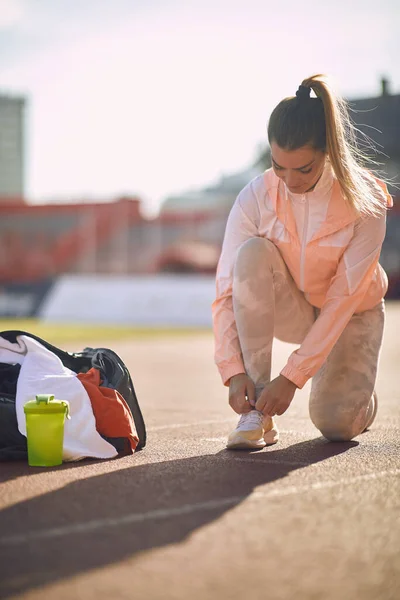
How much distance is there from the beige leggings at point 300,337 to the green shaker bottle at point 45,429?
2.70 ft

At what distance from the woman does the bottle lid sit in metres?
0.71

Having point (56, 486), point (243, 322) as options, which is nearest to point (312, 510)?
point (56, 486)

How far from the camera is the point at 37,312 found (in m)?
21.5

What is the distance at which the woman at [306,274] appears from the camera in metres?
3.48

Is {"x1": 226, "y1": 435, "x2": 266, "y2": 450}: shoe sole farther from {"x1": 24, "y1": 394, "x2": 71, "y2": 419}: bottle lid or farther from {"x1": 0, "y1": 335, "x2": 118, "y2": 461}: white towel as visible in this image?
{"x1": 24, "y1": 394, "x2": 71, "y2": 419}: bottle lid

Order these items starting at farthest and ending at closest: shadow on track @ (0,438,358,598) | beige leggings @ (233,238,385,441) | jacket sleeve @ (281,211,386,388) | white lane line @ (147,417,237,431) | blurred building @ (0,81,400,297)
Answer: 1. blurred building @ (0,81,400,297)
2. white lane line @ (147,417,237,431)
3. beige leggings @ (233,238,385,441)
4. jacket sleeve @ (281,211,386,388)
5. shadow on track @ (0,438,358,598)

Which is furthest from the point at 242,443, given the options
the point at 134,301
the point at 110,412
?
the point at 134,301

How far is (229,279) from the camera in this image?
3.88 m

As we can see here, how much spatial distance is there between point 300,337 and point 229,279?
61 cm

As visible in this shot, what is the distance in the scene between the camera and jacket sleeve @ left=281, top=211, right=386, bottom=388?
354cm

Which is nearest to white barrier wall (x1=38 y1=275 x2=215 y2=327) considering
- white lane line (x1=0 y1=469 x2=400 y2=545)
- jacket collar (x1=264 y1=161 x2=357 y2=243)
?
jacket collar (x1=264 y1=161 x2=357 y2=243)

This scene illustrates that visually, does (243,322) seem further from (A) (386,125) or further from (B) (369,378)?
(A) (386,125)

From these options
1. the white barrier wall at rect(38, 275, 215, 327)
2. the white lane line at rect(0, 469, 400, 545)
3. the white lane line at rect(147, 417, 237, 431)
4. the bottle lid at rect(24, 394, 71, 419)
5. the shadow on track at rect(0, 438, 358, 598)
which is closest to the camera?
the shadow on track at rect(0, 438, 358, 598)

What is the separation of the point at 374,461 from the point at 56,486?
4.08 ft
